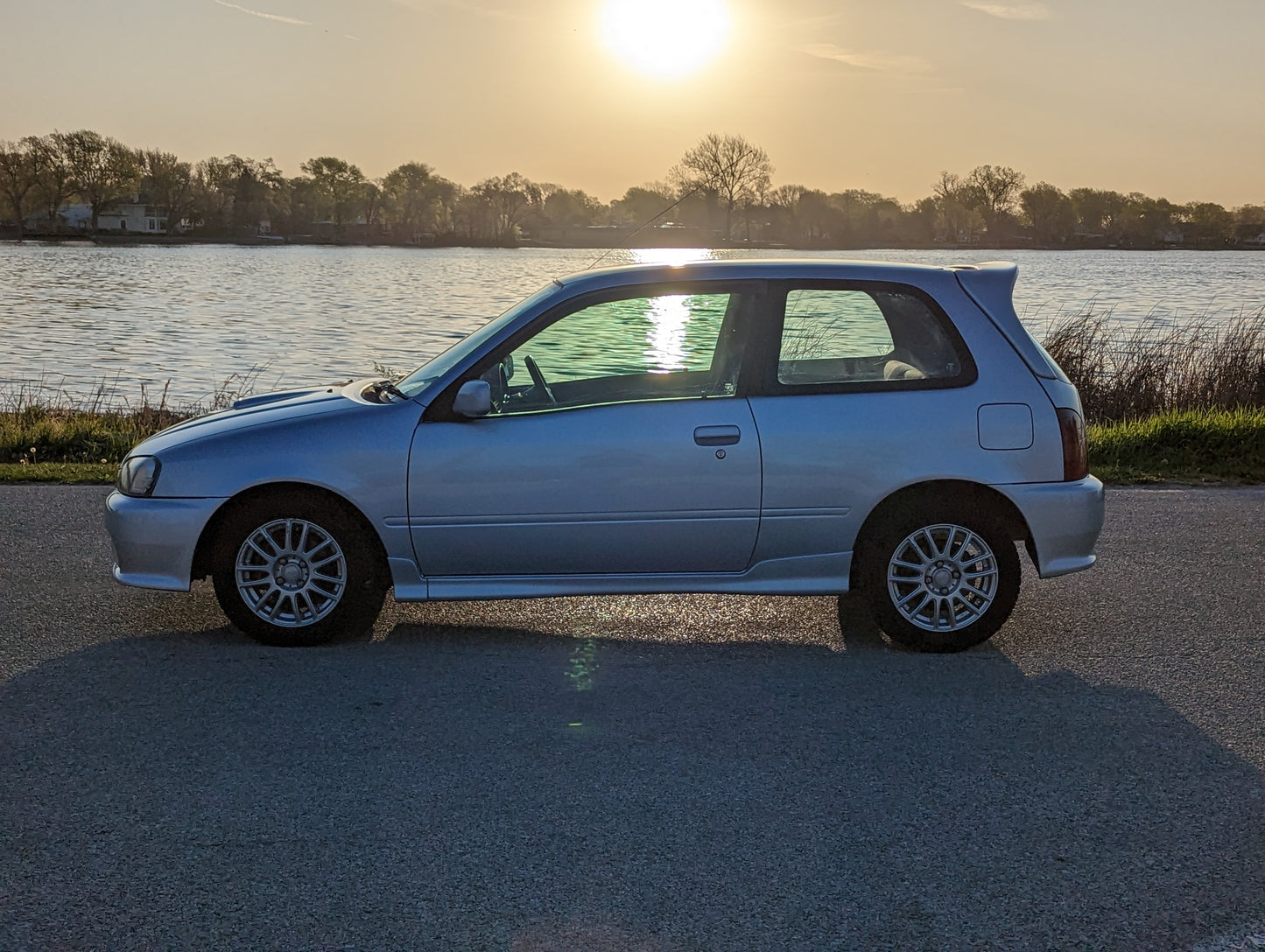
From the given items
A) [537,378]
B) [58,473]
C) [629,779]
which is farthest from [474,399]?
[58,473]

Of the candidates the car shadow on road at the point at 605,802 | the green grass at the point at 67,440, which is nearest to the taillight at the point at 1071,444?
the car shadow on road at the point at 605,802

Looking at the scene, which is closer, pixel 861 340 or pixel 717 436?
pixel 717 436

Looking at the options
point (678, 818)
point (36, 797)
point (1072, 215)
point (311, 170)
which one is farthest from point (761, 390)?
point (311, 170)

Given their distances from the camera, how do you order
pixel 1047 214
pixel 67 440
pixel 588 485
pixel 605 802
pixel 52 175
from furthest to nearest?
pixel 52 175 → pixel 1047 214 → pixel 67 440 → pixel 588 485 → pixel 605 802

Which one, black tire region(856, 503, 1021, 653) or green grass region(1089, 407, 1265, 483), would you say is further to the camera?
green grass region(1089, 407, 1265, 483)

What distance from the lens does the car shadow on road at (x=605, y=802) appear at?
338 cm

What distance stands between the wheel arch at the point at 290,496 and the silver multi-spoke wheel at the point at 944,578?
2327mm

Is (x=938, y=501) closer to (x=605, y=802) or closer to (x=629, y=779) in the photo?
(x=629, y=779)

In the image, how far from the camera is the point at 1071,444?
19.4 ft

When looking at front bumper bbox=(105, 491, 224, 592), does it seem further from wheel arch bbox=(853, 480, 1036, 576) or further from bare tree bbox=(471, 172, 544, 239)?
bare tree bbox=(471, 172, 544, 239)

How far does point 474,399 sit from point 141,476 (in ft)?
5.30

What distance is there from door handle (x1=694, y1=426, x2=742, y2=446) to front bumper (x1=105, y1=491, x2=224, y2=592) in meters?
2.18

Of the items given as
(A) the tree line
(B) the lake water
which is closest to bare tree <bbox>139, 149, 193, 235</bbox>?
(A) the tree line

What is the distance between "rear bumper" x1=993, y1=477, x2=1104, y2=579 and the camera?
587 centimetres
